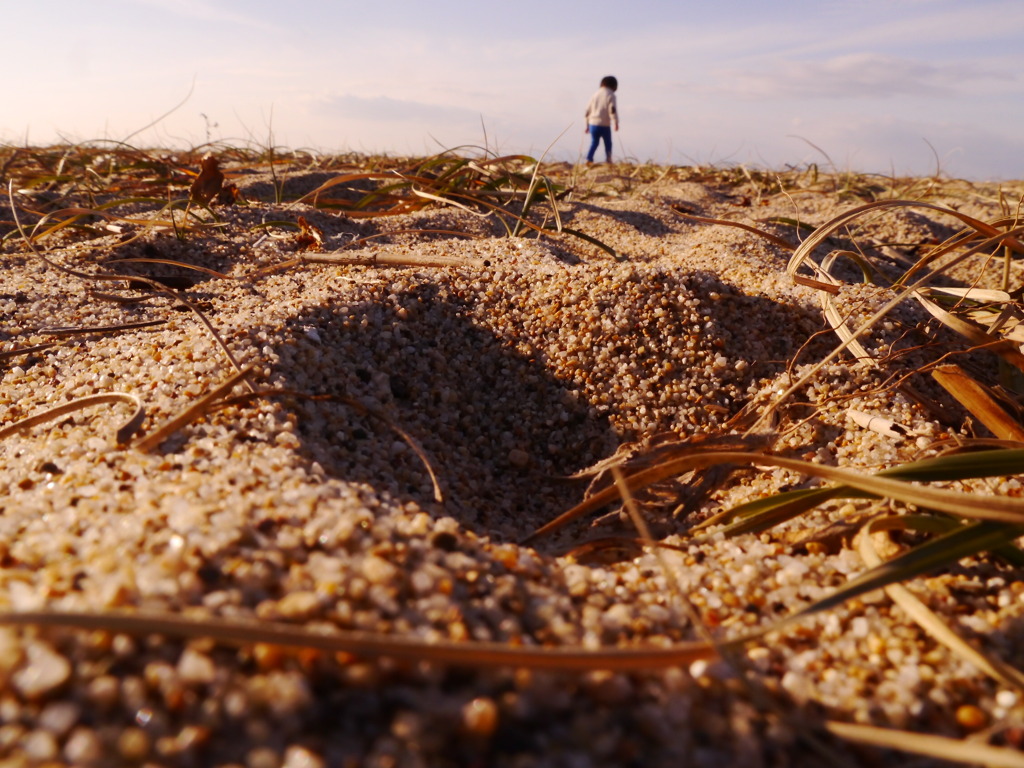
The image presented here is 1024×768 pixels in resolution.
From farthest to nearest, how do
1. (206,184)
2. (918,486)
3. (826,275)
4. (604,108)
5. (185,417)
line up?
(604,108)
(206,184)
(826,275)
(185,417)
(918,486)

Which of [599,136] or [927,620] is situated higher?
[599,136]

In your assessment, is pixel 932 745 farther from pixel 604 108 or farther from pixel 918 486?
pixel 604 108

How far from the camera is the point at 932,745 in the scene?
57 cm

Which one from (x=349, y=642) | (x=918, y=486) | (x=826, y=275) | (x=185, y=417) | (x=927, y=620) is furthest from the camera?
(x=826, y=275)

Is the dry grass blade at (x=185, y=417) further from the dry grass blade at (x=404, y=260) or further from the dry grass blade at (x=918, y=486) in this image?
the dry grass blade at (x=404, y=260)

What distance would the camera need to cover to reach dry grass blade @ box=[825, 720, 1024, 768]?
539 mm

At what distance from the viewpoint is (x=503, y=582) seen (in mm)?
766

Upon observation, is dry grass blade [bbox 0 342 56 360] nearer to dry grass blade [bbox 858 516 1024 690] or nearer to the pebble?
the pebble

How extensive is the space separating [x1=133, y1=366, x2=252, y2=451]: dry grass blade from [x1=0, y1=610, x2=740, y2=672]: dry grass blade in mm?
458

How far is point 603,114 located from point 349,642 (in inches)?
387

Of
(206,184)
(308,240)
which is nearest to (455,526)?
(308,240)

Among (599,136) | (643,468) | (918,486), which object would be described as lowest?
(643,468)

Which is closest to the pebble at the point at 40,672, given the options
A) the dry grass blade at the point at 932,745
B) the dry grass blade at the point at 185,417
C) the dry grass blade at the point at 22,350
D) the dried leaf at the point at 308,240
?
the dry grass blade at the point at 185,417

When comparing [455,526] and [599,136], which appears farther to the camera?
[599,136]
